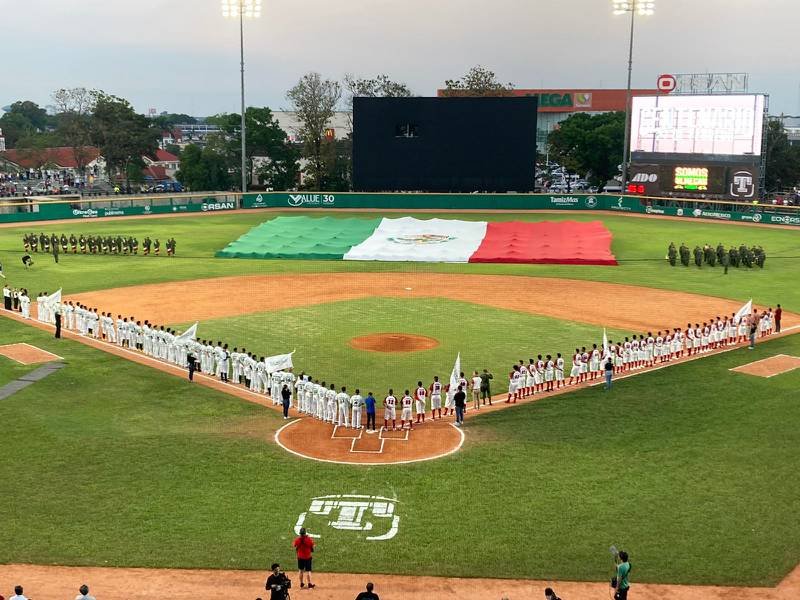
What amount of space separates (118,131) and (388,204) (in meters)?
40.0

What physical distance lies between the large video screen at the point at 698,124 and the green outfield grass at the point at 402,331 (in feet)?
126

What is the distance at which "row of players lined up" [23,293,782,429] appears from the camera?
21938 millimetres

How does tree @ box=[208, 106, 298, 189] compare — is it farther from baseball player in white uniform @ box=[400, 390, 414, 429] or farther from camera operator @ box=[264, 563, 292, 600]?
camera operator @ box=[264, 563, 292, 600]

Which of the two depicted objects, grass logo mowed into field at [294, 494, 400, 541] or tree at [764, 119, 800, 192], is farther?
tree at [764, 119, 800, 192]

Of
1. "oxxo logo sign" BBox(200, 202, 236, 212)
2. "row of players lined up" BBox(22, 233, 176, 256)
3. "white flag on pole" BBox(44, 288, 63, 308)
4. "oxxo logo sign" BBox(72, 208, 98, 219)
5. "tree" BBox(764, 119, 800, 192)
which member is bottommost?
"white flag on pole" BBox(44, 288, 63, 308)

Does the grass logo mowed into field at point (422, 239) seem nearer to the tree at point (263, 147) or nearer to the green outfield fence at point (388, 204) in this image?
the green outfield fence at point (388, 204)

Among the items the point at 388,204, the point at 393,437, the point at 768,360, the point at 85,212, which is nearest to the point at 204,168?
the point at 85,212

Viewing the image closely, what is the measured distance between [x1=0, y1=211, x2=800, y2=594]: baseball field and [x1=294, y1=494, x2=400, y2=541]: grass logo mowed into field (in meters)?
0.06

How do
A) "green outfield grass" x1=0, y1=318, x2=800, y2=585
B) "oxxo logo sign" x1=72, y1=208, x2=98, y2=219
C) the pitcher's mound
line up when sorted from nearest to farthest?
"green outfield grass" x1=0, y1=318, x2=800, y2=585
the pitcher's mound
"oxxo logo sign" x1=72, y1=208, x2=98, y2=219

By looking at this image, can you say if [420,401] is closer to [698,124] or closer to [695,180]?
[698,124]

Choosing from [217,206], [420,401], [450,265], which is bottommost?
[420,401]

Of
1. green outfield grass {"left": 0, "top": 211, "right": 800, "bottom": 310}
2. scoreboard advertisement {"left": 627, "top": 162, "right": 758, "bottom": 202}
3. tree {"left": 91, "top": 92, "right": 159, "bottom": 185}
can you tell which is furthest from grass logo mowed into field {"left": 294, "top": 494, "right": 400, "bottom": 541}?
tree {"left": 91, "top": 92, "right": 159, "bottom": 185}

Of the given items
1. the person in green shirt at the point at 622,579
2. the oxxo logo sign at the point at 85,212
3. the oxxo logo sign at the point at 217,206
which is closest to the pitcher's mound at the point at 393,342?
the person in green shirt at the point at 622,579

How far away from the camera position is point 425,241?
188 ft
